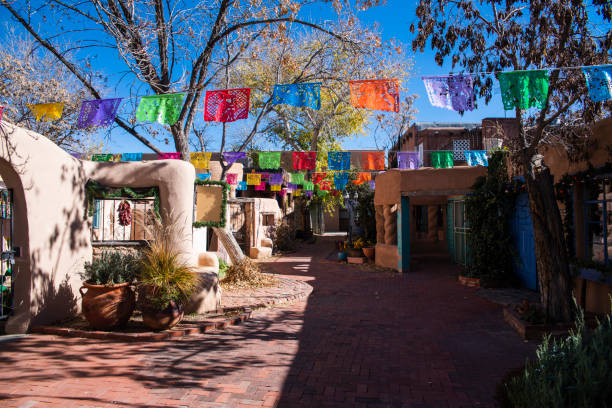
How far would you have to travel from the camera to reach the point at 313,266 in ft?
48.0

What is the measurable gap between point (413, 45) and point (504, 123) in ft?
55.8

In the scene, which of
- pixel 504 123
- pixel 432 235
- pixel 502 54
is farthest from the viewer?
pixel 504 123

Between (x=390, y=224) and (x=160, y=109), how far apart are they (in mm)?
8222

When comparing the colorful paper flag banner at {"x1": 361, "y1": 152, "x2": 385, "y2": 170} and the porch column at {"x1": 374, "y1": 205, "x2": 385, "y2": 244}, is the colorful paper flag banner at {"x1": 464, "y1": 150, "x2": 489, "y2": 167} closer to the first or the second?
the colorful paper flag banner at {"x1": 361, "y1": 152, "x2": 385, "y2": 170}

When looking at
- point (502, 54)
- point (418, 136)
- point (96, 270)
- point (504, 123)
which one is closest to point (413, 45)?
point (502, 54)

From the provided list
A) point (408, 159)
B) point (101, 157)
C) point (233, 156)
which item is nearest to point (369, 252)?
point (408, 159)

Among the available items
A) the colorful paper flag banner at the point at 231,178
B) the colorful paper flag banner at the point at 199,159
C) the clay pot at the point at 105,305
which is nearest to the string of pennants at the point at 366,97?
the clay pot at the point at 105,305

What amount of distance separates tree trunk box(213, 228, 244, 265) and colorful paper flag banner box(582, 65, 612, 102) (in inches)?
324

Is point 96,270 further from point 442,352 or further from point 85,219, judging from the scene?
point 442,352

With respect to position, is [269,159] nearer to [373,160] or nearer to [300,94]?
[373,160]

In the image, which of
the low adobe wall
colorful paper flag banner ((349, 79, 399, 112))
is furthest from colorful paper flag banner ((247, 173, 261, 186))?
the low adobe wall

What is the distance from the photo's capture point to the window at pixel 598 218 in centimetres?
621

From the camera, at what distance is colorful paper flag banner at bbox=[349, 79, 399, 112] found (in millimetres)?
8406

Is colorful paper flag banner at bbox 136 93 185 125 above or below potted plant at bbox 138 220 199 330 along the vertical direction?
above
